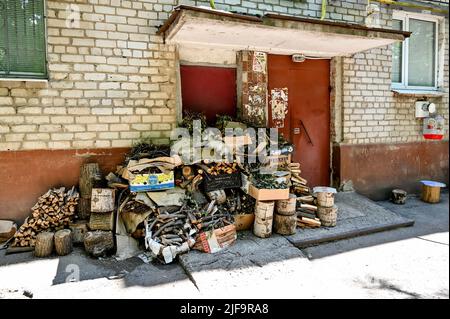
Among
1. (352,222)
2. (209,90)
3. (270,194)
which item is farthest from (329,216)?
(209,90)

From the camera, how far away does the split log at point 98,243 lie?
14.7 ft

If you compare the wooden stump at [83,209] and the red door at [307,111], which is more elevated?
the red door at [307,111]

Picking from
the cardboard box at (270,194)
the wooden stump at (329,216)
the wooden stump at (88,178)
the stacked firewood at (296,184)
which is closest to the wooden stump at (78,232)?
the wooden stump at (88,178)

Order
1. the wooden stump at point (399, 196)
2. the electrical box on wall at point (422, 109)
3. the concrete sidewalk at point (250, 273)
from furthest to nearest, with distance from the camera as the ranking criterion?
the electrical box on wall at point (422, 109)
the wooden stump at point (399, 196)
the concrete sidewalk at point (250, 273)

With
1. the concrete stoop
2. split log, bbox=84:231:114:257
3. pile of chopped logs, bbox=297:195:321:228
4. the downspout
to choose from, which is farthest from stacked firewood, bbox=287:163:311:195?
the downspout

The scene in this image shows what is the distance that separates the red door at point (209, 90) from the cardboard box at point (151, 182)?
1.45 meters

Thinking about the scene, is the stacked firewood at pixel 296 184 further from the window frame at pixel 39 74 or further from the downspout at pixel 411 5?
the window frame at pixel 39 74

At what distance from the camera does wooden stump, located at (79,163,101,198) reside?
502cm

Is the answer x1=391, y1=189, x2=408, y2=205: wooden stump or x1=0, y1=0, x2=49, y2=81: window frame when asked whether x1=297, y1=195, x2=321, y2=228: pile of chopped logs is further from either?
x1=0, y1=0, x2=49, y2=81: window frame

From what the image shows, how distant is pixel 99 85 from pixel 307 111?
13.1 feet

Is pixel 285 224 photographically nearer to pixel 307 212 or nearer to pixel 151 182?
pixel 307 212

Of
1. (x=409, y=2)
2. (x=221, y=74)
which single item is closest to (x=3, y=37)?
(x=221, y=74)

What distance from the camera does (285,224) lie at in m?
5.08

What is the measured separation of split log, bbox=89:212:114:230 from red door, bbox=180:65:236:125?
7.31ft
